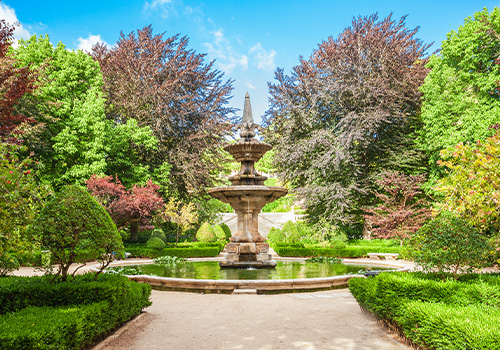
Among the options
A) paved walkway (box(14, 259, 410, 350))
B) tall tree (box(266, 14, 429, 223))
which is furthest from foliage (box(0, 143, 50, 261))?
tall tree (box(266, 14, 429, 223))

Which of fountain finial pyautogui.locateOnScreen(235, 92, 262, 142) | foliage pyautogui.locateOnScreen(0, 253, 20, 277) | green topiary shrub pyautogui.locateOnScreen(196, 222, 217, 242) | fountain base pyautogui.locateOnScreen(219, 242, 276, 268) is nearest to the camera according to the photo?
foliage pyautogui.locateOnScreen(0, 253, 20, 277)

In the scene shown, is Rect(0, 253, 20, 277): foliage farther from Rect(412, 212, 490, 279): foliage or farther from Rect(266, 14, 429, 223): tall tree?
Rect(266, 14, 429, 223): tall tree

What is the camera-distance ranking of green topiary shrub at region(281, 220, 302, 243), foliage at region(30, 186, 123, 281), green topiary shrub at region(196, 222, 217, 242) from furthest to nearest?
green topiary shrub at region(196, 222, 217, 242)
green topiary shrub at region(281, 220, 302, 243)
foliage at region(30, 186, 123, 281)

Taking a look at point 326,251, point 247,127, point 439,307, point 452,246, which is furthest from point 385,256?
point 439,307

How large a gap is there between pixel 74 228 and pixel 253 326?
11.3 feet

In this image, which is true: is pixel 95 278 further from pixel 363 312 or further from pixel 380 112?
pixel 380 112

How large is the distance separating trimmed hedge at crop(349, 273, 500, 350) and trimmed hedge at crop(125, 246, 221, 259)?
13076 millimetres

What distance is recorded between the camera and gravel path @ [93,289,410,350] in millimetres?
5173

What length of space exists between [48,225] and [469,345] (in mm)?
5806

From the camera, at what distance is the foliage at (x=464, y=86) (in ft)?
66.0

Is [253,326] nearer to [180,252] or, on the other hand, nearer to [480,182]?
[480,182]

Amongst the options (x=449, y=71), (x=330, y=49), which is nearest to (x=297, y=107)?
(x=330, y=49)

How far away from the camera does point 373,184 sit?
1035 inches

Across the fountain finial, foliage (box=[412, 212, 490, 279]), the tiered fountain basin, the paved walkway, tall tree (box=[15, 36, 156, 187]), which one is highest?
tall tree (box=[15, 36, 156, 187])
